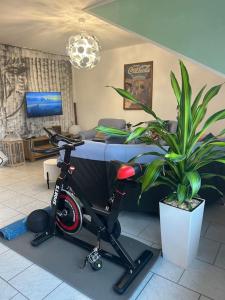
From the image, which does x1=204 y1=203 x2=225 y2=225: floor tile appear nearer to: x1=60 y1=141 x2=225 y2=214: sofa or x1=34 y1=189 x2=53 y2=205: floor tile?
x1=60 y1=141 x2=225 y2=214: sofa

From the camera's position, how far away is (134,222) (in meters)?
2.46

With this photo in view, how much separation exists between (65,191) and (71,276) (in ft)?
2.13

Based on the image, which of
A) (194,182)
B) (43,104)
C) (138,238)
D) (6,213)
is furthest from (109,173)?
(43,104)

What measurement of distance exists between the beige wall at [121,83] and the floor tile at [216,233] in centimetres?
265

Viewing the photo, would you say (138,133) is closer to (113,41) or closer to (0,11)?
(0,11)

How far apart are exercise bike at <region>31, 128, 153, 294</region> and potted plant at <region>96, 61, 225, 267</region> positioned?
0.22 m

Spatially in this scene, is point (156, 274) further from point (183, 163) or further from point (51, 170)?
point (51, 170)

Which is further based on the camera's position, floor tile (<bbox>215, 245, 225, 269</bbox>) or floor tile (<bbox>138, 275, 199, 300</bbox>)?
floor tile (<bbox>215, 245, 225, 269</bbox>)

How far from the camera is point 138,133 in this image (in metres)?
1.57

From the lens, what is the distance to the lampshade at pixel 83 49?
3.29 meters

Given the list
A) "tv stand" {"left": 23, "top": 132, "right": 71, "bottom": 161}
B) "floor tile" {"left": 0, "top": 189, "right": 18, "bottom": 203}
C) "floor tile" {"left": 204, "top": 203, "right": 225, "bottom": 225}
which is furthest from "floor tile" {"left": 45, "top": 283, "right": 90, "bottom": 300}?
"tv stand" {"left": 23, "top": 132, "right": 71, "bottom": 161}

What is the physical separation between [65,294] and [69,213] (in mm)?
601

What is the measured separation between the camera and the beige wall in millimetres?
4555

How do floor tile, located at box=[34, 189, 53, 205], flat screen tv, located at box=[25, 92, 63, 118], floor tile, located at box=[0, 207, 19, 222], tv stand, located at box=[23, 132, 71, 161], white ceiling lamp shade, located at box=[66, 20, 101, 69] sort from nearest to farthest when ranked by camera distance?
floor tile, located at box=[0, 207, 19, 222] → floor tile, located at box=[34, 189, 53, 205] → white ceiling lamp shade, located at box=[66, 20, 101, 69] → tv stand, located at box=[23, 132, 71, 161] → flat screen tv, located at box=[25, 92, 63, 118]
